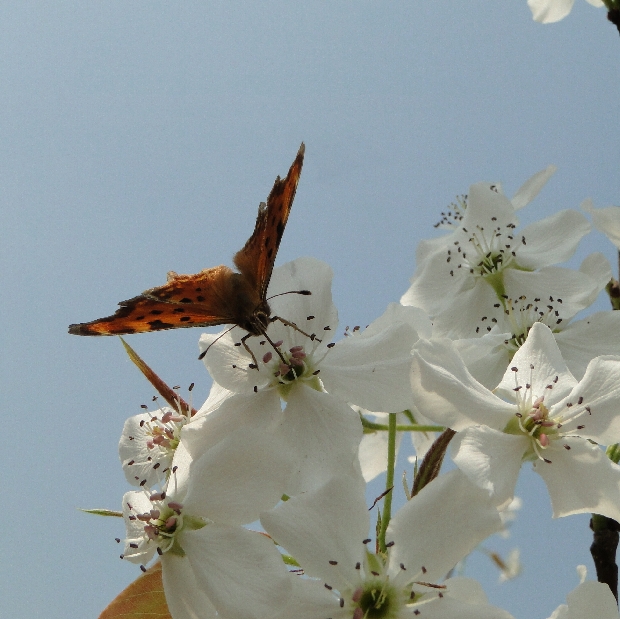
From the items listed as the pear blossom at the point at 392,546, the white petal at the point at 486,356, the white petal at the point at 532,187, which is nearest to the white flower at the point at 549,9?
the white petal at the point at 532,187

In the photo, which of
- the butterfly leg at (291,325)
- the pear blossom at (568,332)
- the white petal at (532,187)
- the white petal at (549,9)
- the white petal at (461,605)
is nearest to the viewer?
the white petal at (461,605)

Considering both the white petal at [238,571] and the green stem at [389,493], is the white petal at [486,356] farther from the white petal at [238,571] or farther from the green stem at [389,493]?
the white petal at [238,571]

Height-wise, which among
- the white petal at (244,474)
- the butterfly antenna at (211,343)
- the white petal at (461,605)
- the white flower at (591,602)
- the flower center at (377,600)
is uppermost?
the butterfly antenna at (211,343)

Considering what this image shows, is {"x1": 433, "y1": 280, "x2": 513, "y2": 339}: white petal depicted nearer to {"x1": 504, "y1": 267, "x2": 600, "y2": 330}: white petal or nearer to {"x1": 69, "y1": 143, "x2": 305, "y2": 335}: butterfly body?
{"x1": 504, "y1": 267, "x2": 600, "y2": 330}: white petal

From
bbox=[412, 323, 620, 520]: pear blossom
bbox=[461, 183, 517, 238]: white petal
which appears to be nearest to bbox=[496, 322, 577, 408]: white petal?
bbox=[412, 323, 620, 520]: pear blossom

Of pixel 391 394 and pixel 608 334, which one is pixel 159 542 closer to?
pixel 391 394

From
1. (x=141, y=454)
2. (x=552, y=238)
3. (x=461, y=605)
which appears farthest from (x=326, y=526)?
(x=552, y=238)

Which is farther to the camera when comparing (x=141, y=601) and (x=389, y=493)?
(x=141, y=601)

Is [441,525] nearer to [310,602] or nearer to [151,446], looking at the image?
[310,602]
